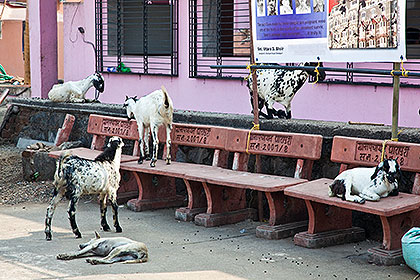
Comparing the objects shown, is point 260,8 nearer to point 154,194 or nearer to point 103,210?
point 154,194

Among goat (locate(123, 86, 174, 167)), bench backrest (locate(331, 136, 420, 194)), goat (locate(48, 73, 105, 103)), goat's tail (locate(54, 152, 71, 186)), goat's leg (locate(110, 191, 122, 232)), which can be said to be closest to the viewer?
bench backrest (locate(331, 136, 420, 194))

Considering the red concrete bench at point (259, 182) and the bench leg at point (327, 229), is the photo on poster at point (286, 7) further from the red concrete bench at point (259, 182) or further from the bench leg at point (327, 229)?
the bench leg at point (327, 229)

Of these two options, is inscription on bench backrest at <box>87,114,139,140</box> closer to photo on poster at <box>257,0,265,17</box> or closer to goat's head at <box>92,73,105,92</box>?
goat's head at <box>92,73,105,92</box>

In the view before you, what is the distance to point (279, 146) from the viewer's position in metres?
8.12

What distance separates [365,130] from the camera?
7.95 m

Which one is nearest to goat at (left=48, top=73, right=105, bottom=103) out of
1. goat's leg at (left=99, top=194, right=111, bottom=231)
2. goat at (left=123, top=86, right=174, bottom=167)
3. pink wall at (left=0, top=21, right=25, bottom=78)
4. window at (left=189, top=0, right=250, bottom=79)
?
window at (left=189, top=0, right=250, bottom=79)

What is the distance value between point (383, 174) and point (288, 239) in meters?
1.35

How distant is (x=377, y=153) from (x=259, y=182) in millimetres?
1216

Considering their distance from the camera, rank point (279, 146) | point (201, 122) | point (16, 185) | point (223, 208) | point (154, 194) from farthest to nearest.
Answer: point (16, 185) < point (201, 122) < point (154, 194) < point (223, 208) < point (279, 146)

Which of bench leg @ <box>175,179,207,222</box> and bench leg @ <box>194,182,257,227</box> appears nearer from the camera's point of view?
bench leg @ <box>194,182,257,227</box>

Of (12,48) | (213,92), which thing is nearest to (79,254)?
(213,92)

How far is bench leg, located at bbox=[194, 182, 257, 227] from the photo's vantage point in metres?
8.17

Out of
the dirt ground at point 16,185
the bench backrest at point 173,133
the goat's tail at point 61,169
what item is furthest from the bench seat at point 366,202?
the dirt ground at point 16,185

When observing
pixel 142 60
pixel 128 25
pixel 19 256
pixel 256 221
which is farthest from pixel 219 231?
pixel 128 25
